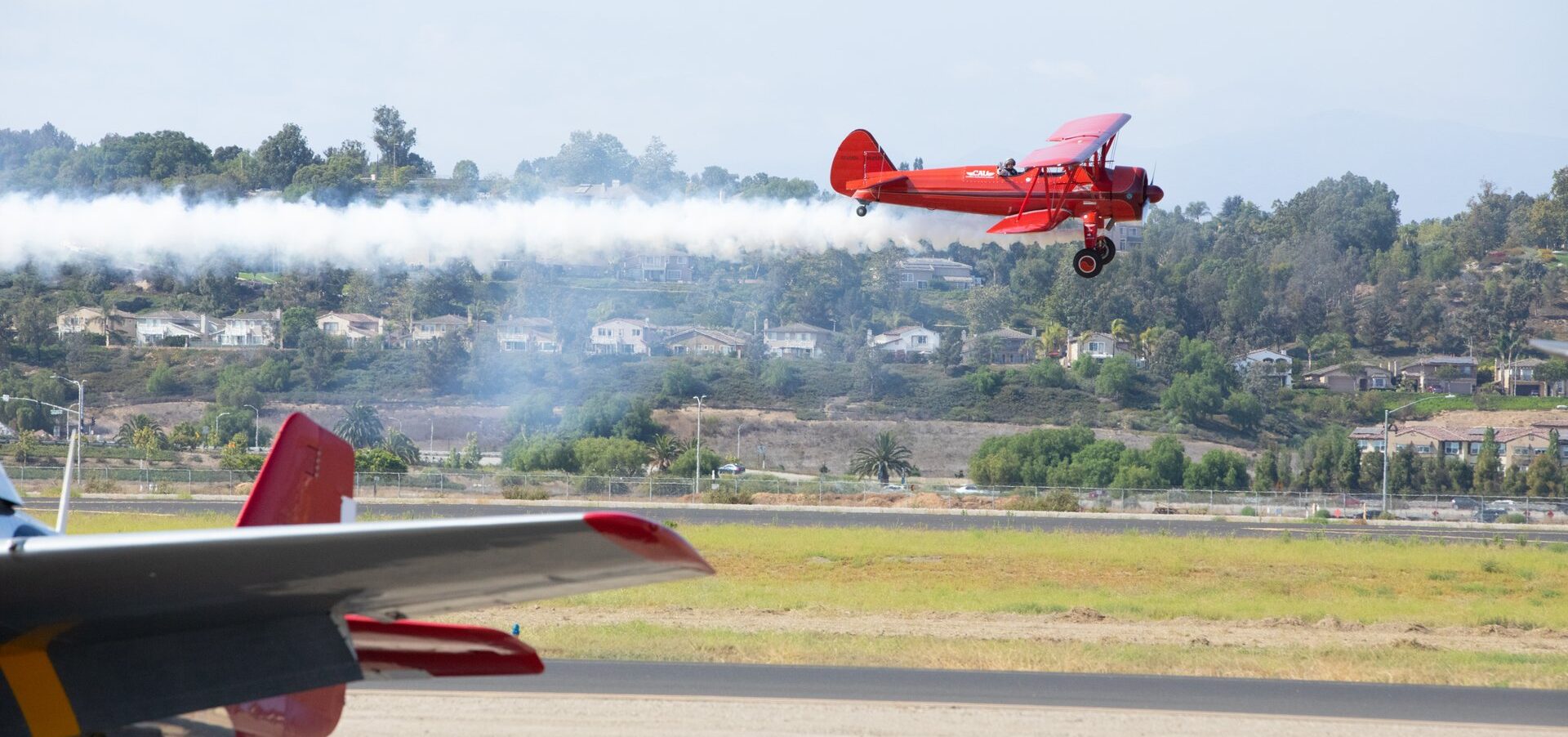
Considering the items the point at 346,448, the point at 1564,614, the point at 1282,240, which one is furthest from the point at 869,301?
the point at 346,448

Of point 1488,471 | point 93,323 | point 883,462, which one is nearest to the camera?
point 883,462

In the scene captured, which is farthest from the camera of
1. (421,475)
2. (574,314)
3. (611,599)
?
(574,314)

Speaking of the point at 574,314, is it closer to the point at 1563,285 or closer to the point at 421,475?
the point at 421,475

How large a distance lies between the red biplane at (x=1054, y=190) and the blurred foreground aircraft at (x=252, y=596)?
18.9 m

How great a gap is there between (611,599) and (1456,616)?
547 inches

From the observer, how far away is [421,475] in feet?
205

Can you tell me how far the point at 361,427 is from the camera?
8412cm

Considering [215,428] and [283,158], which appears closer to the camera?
[215,428]

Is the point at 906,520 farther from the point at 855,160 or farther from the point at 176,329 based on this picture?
the point at 176,329

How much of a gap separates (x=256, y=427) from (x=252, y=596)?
3433 inches

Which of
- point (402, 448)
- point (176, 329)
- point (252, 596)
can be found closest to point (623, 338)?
point (176, 329)

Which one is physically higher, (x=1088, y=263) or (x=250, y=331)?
(x=1088, y=263)

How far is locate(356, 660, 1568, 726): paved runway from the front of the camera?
13.2 meters

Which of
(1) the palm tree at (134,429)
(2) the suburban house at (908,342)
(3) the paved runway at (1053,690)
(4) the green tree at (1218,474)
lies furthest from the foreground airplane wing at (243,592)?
(2) the suburban house at (908,342)
